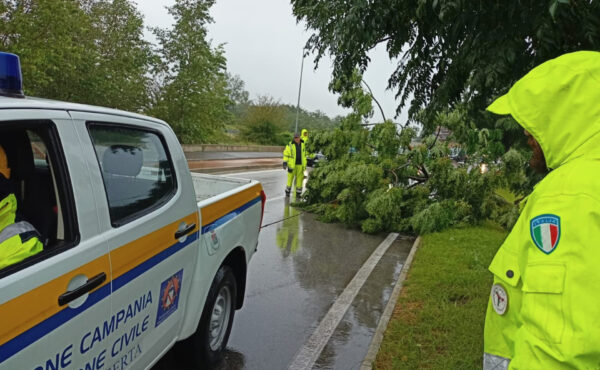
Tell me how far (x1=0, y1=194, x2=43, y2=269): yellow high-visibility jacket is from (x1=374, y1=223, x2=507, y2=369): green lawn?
260cm

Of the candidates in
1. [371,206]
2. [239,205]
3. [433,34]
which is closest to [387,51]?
[433,34]

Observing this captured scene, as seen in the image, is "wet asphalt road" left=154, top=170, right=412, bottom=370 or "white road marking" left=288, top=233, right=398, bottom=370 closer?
"white road marking" left=288, top=233, right=398, bottom=370

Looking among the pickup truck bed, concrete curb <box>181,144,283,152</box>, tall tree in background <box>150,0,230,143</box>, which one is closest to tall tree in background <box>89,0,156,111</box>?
tall tree in background <box>150,0,230,143</box>

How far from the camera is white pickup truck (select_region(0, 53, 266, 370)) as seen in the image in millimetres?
1610

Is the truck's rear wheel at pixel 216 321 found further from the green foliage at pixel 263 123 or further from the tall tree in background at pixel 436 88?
the green foliage at pixel 263 123

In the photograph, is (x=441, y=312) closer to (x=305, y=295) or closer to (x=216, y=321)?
(x=305, y=295)

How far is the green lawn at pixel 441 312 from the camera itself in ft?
11.6

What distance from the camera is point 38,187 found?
2.03 meters

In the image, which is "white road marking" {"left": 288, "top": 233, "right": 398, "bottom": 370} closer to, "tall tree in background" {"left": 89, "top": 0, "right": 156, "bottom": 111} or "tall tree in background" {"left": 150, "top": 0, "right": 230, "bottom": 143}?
"tall tree in background" {"left": 89, "top": 0, "right": 156, "bottom": 111}

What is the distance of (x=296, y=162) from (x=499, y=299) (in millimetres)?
10839

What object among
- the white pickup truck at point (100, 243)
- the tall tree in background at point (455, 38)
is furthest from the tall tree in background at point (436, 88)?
the white pickup truck at point (100, 243)

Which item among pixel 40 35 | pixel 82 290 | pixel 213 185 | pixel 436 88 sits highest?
pixel 40 35

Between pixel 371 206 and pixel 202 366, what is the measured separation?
5.89 meters

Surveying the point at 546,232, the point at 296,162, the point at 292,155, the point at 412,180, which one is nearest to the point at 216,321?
the point at 546,232
